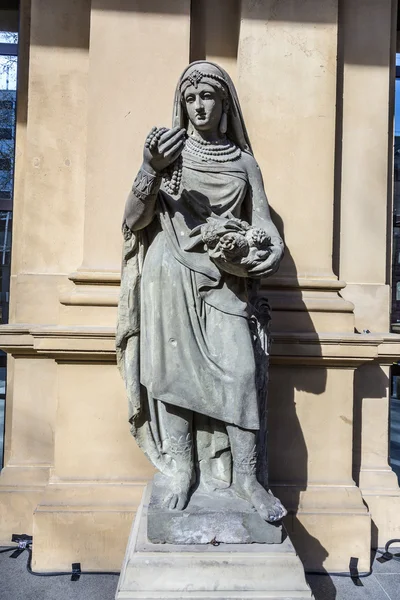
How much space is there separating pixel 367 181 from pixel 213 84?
179 centimetres

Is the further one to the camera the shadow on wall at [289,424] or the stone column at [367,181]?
the stone column at [367,181]

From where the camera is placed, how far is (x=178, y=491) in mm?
2531

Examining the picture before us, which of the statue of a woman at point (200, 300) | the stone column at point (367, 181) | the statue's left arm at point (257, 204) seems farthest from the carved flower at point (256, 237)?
the stone column at point (367, 181)

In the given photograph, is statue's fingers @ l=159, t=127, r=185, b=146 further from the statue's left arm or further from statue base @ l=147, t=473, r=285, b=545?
statue base @ l=147, t=473, r=285, b=545

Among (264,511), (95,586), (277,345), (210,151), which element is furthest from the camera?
(277,345)

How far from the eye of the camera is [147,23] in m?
3.58

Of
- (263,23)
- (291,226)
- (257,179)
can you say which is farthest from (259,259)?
(263,23)

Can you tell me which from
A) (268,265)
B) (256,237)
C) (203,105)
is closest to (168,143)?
(203,105)

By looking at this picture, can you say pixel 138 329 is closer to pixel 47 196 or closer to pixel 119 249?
pixel 119 249

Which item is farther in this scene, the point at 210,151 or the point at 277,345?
the point at 277,345

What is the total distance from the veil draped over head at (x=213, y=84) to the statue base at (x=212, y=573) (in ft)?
7.01

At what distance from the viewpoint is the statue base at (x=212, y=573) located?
7.37 ft

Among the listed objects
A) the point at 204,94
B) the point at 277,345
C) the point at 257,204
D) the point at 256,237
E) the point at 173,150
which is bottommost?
the point at 277,345

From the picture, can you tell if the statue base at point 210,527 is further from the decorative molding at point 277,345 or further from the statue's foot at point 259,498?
the decorative molding at point 277,345
